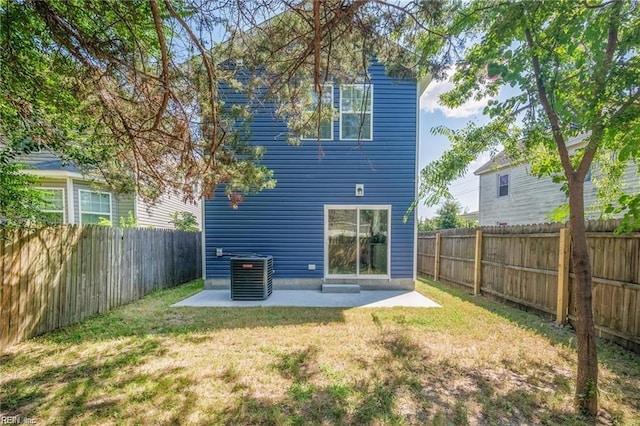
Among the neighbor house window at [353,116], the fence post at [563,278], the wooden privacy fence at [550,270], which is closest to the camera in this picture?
the wooden privacy fence at [550,270]

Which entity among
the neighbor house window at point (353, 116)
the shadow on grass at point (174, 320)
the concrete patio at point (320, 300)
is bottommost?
the concrete patio at point (320, 300)

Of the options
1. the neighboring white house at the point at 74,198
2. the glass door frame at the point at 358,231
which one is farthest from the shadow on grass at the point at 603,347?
the neighboring white house at the point at 74,198

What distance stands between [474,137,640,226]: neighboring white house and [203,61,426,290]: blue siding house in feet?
15.5

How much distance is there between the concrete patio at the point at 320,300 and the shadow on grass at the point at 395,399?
271 centimetres

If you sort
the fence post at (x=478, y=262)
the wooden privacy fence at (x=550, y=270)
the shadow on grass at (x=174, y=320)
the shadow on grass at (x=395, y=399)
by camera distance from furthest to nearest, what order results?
the fence post at (x=478, y=262) → the shadow on grass at (x=174, y=320) → the wooden privacy fence at (x=550, y=270) → the shadow on grass at (x=395, y=399)

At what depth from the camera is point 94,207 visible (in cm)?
988

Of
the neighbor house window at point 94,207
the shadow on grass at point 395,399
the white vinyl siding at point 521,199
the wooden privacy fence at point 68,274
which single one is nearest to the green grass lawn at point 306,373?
the shadow on grass at point 395,399

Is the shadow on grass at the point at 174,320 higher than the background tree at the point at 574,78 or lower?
lower

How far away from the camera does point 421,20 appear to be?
3201 mm

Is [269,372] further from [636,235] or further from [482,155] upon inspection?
[636,235]

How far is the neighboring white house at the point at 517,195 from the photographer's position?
11.0 m

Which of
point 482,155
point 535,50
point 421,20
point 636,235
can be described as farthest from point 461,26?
point 636,235

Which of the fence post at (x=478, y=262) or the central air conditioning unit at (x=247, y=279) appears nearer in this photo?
the central air conditioning unit at (x=247, y=279)

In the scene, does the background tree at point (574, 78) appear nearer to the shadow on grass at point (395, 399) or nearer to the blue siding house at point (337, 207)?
the shadow on grass at point (395, 399)
